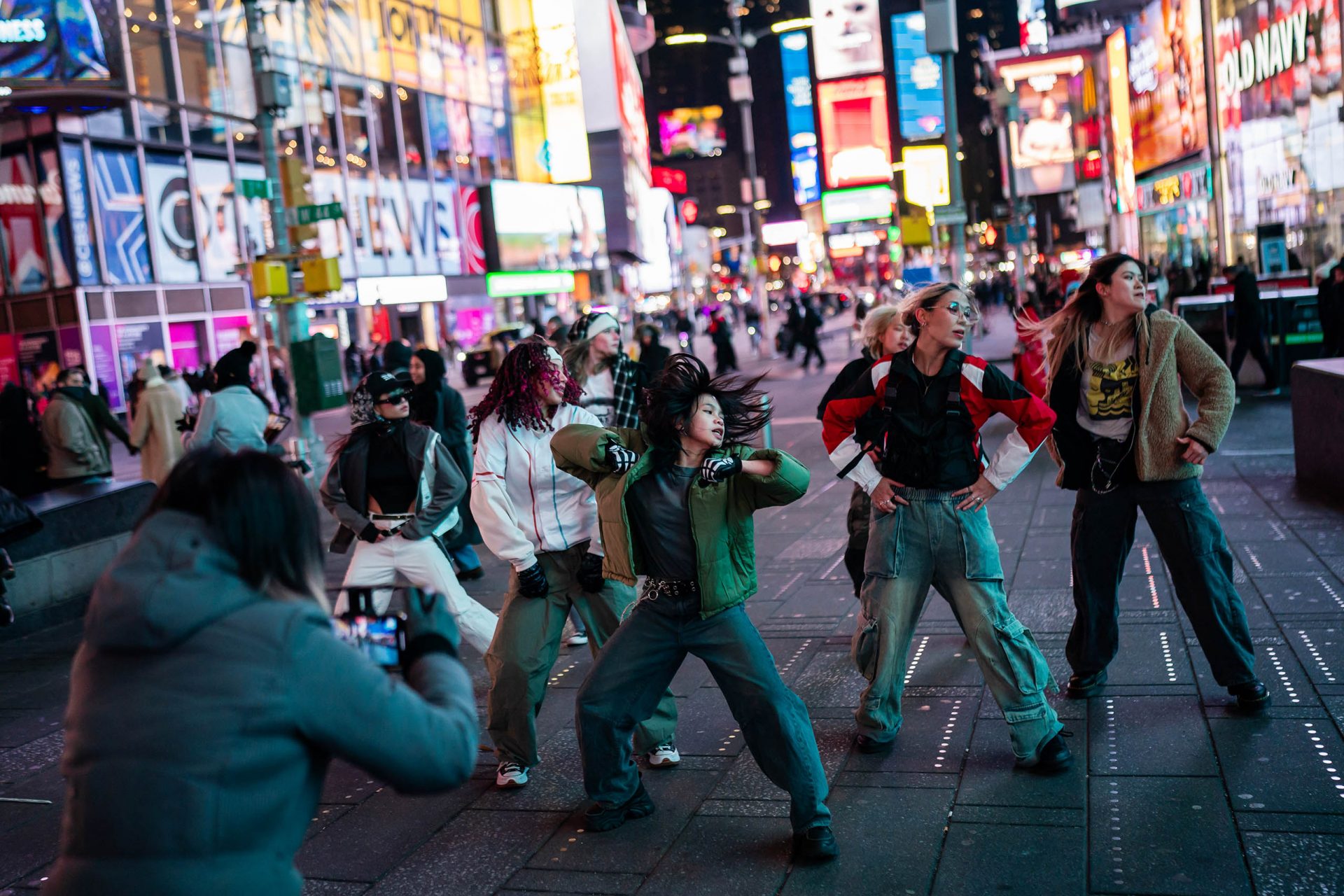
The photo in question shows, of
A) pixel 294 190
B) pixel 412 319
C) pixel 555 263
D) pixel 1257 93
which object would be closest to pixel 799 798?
pixel 294 190

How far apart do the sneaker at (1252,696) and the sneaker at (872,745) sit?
4.91 feet

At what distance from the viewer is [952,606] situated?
16.8ft

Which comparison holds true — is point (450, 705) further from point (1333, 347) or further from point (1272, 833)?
point (1333, 347)

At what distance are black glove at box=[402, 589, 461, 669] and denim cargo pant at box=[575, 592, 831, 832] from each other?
2069mm

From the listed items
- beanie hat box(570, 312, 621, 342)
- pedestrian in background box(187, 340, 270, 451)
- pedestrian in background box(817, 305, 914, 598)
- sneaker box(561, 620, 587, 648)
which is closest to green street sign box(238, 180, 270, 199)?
pedestrian in background box(187, 340, 270, 451)

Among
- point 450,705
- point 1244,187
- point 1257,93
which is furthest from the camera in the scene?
point 1244,187

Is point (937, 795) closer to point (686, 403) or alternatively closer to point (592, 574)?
point (592, 574)

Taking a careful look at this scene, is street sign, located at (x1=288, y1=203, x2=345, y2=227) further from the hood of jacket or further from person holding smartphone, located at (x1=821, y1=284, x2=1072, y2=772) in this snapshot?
the hood of jacket

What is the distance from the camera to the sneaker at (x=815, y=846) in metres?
4.22

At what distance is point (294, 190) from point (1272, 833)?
1468 cm

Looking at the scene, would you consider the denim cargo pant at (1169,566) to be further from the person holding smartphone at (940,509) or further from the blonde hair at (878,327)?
the blonde hair at (878,327)

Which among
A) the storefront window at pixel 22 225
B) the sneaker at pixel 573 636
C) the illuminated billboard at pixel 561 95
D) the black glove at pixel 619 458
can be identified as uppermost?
the illuminated billboard at pixel 561 95

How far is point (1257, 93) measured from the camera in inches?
1073

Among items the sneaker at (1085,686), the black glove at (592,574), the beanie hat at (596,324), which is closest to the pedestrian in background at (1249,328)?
the beanie hat at (596,324)
